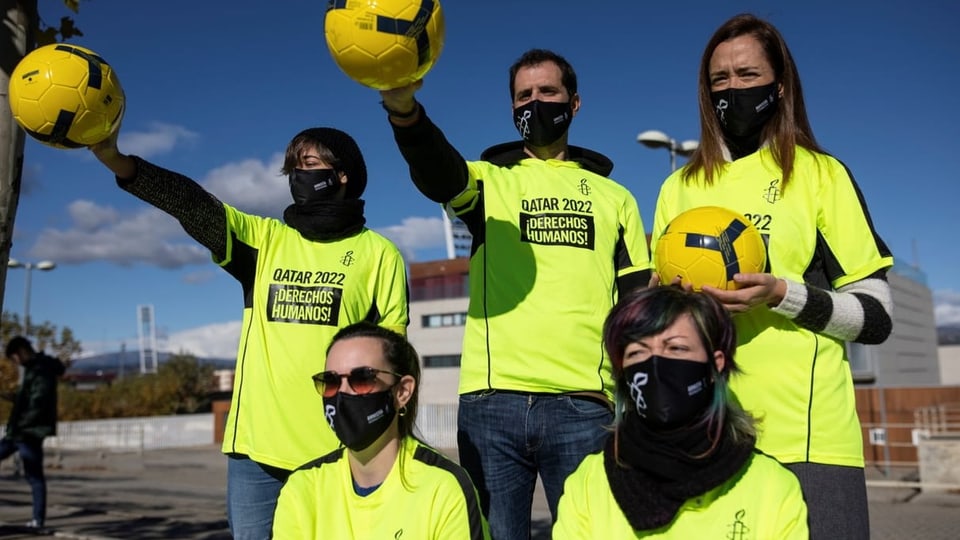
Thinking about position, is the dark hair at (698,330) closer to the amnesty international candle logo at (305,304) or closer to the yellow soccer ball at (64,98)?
the amnesty international candle logo at (305,304)

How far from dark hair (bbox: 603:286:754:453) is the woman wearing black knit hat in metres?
1.51

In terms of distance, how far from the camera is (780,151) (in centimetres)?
298

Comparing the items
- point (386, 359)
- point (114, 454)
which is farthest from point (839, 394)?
point (114, 454)

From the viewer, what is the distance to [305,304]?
3.84 meters

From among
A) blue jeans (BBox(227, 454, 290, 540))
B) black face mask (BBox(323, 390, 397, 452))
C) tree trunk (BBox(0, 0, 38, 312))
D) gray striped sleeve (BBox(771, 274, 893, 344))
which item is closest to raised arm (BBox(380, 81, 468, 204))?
black face mask (BBox(323, 390, 397, 452))

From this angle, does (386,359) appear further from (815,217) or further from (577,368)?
(815,217)

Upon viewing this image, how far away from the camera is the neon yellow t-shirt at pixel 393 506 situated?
2957 mm

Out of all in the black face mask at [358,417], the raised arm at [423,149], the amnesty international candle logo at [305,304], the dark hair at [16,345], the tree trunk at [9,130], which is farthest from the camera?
the dark hair at [16,345]

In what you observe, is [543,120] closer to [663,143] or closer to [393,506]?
[393,506]

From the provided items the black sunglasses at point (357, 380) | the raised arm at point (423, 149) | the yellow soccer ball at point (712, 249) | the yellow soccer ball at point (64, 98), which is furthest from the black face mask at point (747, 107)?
the yellow soccer ball at point (64, 98)

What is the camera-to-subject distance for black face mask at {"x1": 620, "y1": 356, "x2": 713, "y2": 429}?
2449 millimetres

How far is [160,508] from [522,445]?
12305 millimetres

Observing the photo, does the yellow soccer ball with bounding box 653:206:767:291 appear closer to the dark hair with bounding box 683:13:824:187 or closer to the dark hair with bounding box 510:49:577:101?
the dark hair with bounding box 683:13:824:187

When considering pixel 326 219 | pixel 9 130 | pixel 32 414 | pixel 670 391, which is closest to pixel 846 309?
pixel 670 391
